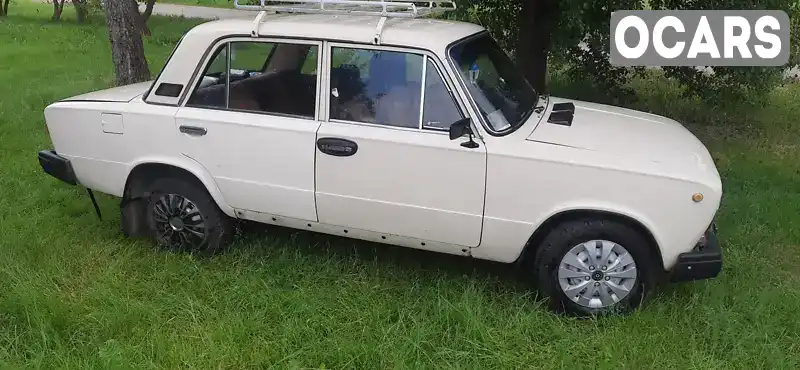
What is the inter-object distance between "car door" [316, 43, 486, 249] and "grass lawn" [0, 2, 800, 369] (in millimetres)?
504

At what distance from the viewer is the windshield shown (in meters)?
4.03

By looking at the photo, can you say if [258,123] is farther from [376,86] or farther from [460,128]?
[460,128]

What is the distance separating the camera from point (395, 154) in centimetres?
400

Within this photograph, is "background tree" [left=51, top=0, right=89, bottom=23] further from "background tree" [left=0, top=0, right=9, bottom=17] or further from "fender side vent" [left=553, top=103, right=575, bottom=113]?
"fender side vent" [left=553, top=103, right=575, bottom=113]

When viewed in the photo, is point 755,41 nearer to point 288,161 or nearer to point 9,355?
point 288,161

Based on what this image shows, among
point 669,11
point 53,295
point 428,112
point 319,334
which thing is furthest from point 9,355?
point 669,11

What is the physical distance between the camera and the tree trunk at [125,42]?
7047 millimetres

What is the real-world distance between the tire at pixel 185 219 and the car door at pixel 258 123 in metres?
0.23

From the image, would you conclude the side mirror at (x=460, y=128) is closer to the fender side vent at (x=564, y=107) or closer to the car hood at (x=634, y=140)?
the car hood at (x=634, y=140)

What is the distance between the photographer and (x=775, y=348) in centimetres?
372

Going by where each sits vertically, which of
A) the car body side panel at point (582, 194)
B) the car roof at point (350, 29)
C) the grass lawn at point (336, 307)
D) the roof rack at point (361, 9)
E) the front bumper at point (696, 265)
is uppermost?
the roof rack at point (361, 9)

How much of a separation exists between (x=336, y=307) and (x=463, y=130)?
4.44 feet

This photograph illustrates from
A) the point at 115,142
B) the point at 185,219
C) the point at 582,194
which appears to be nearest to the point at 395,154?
the point at 582,194

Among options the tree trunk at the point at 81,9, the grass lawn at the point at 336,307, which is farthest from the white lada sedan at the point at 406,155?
the tree trunk at the point at 81,9
